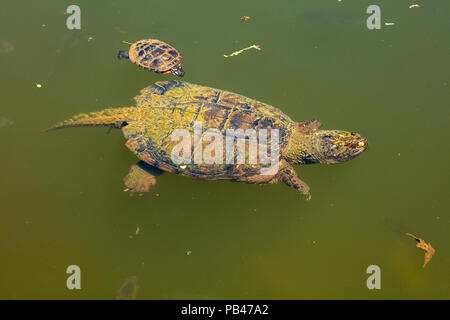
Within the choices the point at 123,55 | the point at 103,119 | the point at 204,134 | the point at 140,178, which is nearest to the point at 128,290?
the point at 140,178

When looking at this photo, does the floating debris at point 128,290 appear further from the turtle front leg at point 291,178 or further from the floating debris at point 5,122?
the floating debris at point 5,122

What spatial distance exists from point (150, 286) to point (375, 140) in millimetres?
4484

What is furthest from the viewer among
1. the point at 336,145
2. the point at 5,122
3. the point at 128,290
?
the point at 5,122

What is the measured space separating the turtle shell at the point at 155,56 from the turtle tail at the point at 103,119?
1.17 m

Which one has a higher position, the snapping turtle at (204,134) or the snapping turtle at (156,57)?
the snapping turtle at (156,57)

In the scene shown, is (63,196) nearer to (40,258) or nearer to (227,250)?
(40,258)

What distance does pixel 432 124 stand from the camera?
5512 millimetres

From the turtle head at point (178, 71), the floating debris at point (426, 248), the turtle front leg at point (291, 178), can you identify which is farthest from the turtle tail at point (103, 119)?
the floating debris at point (426, 248)

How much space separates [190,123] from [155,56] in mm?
1987

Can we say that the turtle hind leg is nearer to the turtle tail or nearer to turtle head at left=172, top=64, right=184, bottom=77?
turtle head at left=172, top=64, right=184, bottom=77

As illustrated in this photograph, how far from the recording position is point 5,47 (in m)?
6.12

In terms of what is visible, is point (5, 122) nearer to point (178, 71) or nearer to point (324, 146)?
point (178, 71)

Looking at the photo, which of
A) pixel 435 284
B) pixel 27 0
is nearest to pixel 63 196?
pixel 27 0

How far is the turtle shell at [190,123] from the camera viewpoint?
4461 mm
